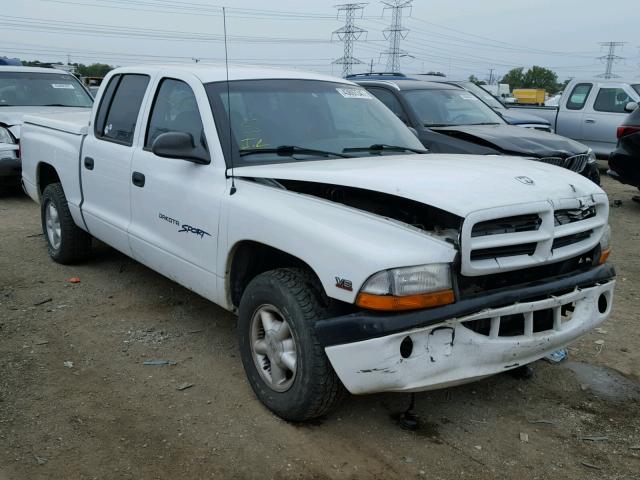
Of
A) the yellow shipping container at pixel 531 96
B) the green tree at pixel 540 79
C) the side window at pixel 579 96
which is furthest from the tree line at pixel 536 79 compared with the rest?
the side window at pixel 579 96

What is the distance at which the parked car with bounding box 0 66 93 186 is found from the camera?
909 centimetres

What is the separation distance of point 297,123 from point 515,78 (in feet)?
326

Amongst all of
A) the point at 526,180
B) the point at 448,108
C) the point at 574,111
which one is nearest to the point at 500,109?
the point at 574,111

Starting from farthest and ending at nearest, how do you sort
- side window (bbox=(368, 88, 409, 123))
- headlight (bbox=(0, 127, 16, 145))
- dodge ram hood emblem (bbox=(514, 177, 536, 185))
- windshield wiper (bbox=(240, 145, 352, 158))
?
headlight (bbox=(0, 127, 16, 145)) < side window (bbox=(368, 88, 409, 123)) < windshield wiper (bbox=(240, 145, 352, 158)) < dodge ram hood emblem (bbox=(514, 177, 536, 185))

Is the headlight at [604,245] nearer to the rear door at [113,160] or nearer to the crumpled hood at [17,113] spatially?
the rear door at [113,160]

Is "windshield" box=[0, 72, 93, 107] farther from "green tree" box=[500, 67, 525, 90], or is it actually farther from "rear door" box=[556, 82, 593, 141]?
"green tree" box=[500, 67, 525, 90]

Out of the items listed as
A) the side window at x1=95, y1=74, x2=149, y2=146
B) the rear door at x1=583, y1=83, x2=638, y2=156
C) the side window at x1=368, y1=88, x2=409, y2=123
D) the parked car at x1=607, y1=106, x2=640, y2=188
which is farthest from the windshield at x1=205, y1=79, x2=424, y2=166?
the rear door at x1=583, y1=83, x2=638, y2=156

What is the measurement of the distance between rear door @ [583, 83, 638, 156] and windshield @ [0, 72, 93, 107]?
9.26 metres

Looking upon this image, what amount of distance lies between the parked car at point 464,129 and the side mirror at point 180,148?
4184 mm

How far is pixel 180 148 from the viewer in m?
3.71

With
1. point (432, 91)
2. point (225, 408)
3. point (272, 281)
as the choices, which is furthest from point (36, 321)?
point (432, 91)

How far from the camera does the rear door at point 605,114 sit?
12.2 metres

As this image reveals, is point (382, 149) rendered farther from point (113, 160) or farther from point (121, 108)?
point (121, 108)

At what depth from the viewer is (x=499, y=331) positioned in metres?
3.05
